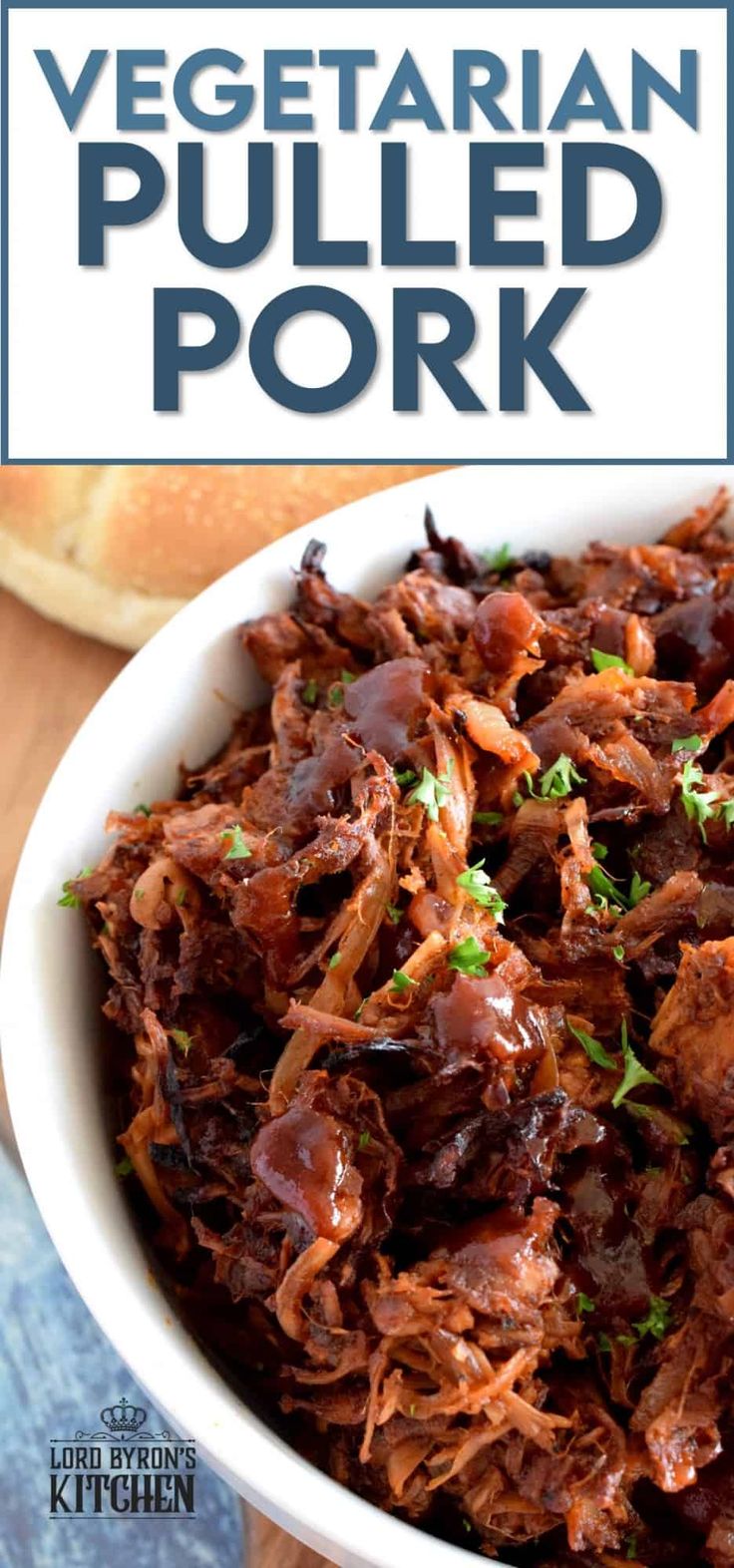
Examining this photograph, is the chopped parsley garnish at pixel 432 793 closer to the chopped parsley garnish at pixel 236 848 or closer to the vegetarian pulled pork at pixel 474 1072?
the vegetarian pulled pork at pixel 474 1072

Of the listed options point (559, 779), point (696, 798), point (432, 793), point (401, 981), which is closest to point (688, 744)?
point (696, 798)

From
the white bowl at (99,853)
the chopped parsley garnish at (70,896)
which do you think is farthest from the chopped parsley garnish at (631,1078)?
the chopped parsley garnish at (70,896)

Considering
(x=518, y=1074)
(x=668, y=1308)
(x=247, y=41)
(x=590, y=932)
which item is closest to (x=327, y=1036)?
(x=518, y=1074)

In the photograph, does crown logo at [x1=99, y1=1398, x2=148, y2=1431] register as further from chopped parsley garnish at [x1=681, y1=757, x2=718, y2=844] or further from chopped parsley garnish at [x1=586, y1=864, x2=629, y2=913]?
chopped parsley garnish at [x1=681, y1=757, x2=718, y2=844]

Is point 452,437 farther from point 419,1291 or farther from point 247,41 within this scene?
point 419,1291

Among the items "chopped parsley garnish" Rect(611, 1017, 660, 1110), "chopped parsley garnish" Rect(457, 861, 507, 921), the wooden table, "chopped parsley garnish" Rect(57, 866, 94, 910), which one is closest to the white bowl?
"chopped parsley garnish" Rect(57, 866, 94, 910)

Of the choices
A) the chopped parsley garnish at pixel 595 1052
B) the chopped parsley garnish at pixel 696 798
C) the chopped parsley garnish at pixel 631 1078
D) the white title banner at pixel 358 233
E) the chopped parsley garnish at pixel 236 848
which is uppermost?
the white title banner at pixel 358 233
